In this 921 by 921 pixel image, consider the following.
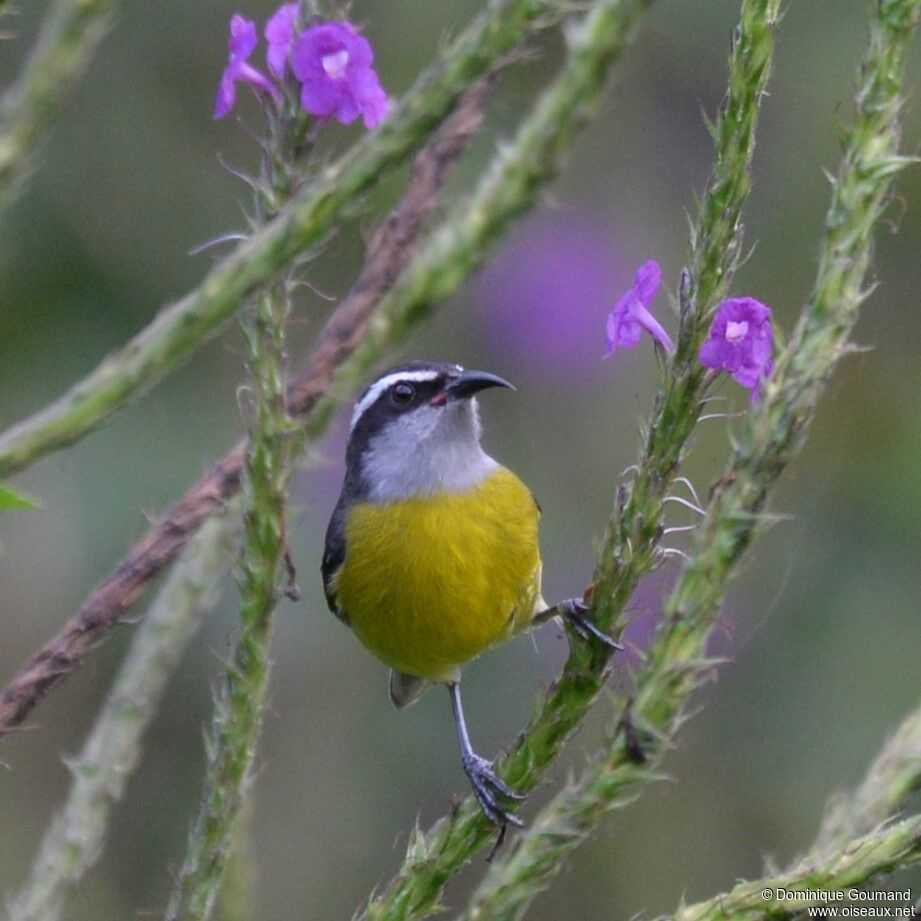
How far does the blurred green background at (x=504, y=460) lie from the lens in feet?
24.5

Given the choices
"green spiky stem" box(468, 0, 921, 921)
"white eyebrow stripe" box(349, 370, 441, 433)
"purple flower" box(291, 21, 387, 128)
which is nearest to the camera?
"green spiky stem" box(468, 0, 921, 921)

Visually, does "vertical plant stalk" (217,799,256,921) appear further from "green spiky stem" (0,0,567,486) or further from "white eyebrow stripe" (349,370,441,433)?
"white eyebrow stripe" (349,370,441,433)

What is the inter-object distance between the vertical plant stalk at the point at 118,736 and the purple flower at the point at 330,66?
2.55ft

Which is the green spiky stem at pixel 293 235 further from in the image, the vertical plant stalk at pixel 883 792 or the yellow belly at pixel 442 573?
the yellow belly at pixel 442 573

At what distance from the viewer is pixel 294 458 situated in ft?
8.16

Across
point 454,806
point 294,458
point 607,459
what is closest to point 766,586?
point 607,459

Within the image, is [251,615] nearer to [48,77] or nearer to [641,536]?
[641,536]

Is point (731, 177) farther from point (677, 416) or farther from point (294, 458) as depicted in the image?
point (294, 458)

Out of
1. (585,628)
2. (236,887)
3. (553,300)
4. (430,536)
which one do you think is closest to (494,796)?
(585,628)

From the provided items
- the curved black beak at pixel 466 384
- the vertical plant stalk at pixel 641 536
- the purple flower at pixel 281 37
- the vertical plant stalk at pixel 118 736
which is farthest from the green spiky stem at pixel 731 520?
the curved black beak at pixel 466 384

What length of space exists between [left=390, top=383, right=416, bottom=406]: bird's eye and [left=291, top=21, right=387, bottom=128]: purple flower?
2.77m

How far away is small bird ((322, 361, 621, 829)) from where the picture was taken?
5109mm

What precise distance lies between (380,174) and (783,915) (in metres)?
1.34
